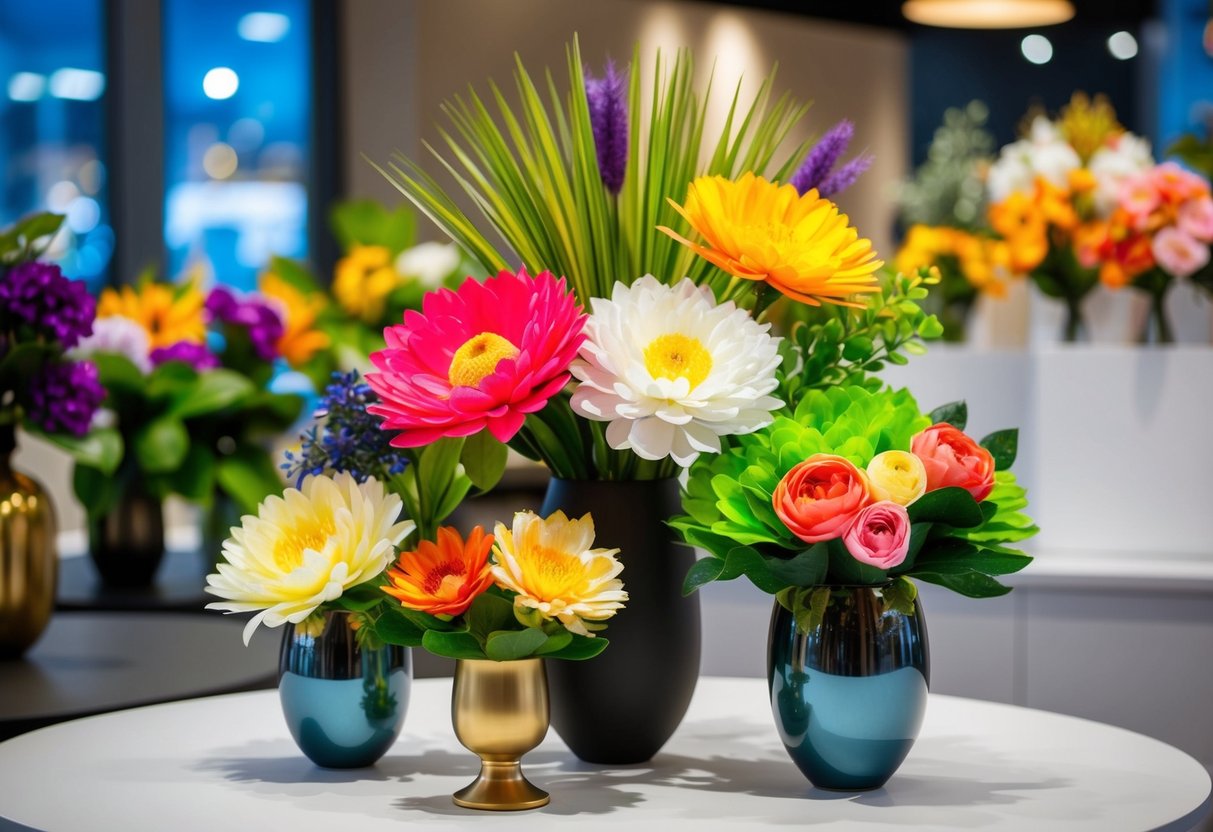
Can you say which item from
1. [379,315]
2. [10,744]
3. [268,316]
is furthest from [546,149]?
[379,315]

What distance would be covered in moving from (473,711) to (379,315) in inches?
81.1

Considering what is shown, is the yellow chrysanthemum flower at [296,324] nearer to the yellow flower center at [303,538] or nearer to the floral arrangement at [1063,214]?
the floral arrangement at [1063,214]

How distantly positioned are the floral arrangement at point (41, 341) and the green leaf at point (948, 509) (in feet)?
3.19

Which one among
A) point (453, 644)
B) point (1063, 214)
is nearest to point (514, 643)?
point (453, 644)

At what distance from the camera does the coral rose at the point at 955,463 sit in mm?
948

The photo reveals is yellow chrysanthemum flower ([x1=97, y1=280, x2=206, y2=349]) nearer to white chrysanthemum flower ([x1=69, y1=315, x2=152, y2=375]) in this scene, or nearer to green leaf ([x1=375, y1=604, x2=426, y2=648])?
white chrysanthemum flower ([x1=69, y1=315, x2=152, y2=375])

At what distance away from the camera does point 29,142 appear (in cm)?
446

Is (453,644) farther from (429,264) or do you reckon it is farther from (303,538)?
(429,264)

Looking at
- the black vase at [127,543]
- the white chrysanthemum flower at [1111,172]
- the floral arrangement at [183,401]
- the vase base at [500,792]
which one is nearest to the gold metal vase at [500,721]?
the vase base at [500,792]

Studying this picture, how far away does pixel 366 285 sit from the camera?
294 centimetres

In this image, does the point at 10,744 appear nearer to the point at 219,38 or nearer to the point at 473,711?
the point at 473,711

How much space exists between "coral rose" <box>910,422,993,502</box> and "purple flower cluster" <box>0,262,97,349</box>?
95cm

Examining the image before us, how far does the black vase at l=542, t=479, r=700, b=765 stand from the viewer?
106 centimetres

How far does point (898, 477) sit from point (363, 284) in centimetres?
211
